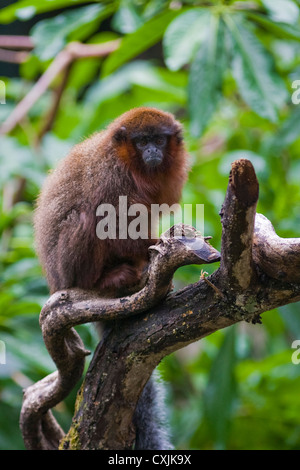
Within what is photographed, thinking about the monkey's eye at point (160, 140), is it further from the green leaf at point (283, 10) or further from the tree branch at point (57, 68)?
the tree branch at point (57, 68)

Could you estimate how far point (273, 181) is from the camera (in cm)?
398

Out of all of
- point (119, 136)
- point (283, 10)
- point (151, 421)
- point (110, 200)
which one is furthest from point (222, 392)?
point (283, 10)

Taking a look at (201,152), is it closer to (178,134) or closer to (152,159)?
(178,134)

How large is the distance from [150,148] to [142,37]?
1.06 metres

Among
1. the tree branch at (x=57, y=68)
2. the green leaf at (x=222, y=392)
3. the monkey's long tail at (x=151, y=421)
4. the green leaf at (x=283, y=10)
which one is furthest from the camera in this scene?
the tree branch at (x=57, y=68)

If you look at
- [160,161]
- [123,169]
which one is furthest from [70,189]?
[160,161]

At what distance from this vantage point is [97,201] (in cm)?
247

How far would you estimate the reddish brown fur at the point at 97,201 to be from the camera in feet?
8.12

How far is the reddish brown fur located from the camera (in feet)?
8.12

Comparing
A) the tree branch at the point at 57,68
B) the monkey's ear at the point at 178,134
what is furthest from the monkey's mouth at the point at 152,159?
the tree branch at the point at 57,68

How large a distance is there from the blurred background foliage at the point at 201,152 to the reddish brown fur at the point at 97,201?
2.02ft

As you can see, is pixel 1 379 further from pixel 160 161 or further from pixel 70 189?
pixel 160 161

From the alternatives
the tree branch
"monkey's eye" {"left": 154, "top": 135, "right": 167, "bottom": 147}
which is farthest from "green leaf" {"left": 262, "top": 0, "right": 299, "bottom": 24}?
the tree branch

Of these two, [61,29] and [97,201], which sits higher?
[61,29]
